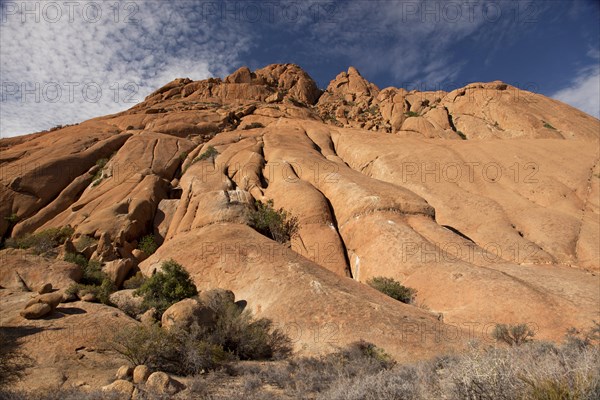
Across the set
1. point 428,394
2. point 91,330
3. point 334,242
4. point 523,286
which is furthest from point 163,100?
point 428,394

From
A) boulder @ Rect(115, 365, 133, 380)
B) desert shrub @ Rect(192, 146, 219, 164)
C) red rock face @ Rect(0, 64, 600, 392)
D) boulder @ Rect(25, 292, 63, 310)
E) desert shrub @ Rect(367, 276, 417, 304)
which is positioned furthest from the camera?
desert shrub @ Rect(192, 146, 219, 164)

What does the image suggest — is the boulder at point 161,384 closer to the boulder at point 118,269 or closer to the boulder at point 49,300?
the boulder at point 49,300

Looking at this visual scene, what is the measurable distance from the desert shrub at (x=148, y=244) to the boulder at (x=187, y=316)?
1268cm

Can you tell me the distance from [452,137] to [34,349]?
45.0 meters

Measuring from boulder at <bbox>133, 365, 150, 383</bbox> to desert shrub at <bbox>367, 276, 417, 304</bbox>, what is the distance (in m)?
11.5

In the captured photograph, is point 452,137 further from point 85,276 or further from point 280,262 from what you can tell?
point 85,276

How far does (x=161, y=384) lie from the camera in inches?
273

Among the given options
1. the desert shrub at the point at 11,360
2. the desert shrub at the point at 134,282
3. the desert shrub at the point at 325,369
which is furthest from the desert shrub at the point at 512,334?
the desert shrub at the point at 134,282

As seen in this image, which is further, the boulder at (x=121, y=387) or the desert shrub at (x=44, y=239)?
the desert shrub at (x=44, y=239)

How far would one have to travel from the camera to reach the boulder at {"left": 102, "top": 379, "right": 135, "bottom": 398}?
6.61 m

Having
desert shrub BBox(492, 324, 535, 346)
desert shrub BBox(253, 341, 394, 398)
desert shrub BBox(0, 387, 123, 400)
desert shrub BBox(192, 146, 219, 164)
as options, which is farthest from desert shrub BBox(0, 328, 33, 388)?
desert shrub BBox(192, 146, 219, 164)

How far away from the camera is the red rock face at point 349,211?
44.7 feet

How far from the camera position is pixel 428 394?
5.20m

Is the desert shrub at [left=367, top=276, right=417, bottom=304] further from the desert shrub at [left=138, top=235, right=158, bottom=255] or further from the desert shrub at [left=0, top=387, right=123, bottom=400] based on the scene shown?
the desert shrub at [left=138, top=235, right=158, bottom=255]
